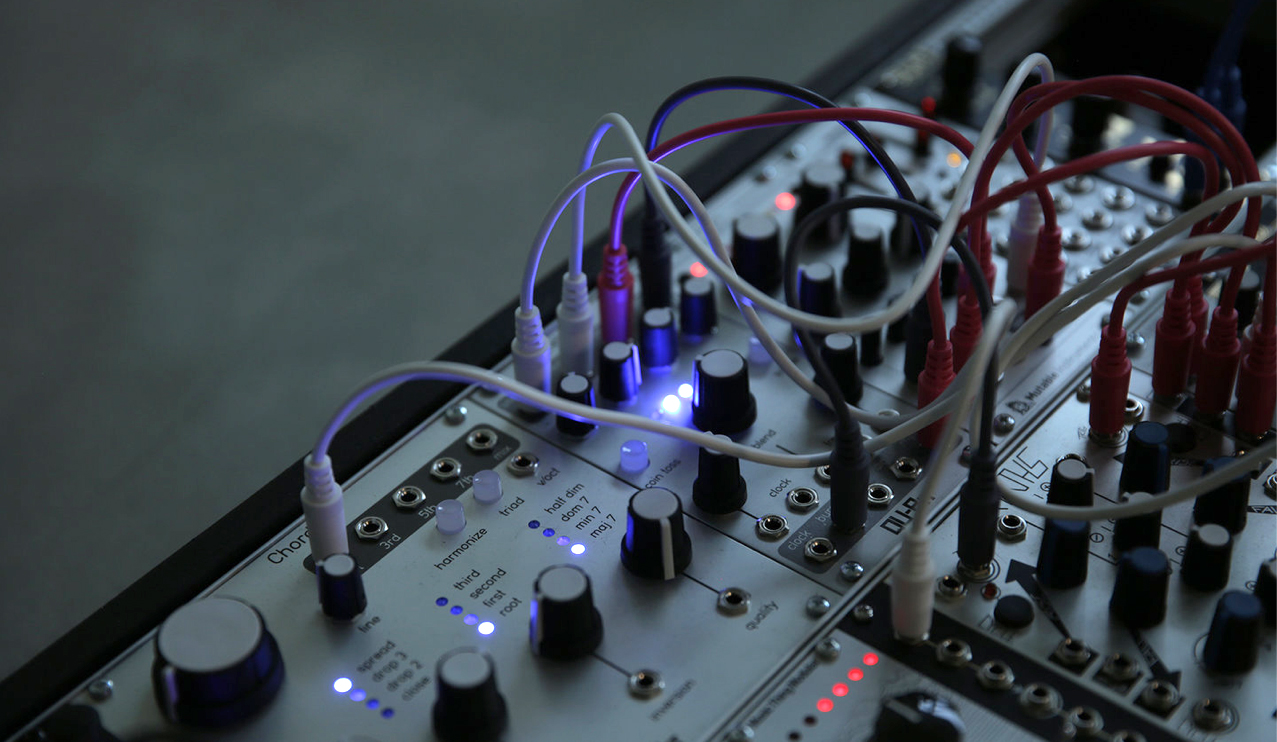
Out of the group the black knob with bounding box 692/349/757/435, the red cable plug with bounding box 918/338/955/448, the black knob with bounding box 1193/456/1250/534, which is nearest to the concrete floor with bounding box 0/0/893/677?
the black knob with bounding box 692/349/757/435

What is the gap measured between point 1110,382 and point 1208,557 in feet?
0.69

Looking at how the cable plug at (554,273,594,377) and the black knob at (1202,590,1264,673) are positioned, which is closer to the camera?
the black knob at (1202,590,1264,673)

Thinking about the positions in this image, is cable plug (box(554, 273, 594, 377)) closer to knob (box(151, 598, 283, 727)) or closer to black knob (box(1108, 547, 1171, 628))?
knob (box(151, 598, 283, 727))

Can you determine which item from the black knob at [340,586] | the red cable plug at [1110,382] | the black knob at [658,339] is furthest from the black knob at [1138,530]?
the black knob at [340,586]

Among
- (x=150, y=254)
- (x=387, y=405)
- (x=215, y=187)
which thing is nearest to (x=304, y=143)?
(x=215, y=187)

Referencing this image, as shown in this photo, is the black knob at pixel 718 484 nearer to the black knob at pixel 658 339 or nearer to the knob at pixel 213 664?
the black knob at pixel 658 339

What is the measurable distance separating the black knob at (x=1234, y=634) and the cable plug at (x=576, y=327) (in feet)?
2.12

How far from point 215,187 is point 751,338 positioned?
1.35 metres

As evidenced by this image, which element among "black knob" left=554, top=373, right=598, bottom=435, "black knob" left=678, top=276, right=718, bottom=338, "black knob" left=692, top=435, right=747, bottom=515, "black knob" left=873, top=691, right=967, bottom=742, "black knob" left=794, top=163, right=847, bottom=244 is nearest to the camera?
"black knob" left=873, top=691, right=967, bottom=742

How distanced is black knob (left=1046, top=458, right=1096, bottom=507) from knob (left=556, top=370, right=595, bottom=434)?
0.44 m

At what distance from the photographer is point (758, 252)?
5.16ft

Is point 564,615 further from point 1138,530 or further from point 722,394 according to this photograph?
point 1138,530

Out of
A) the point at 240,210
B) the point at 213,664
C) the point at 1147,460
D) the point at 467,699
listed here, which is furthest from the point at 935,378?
the point at 240,210

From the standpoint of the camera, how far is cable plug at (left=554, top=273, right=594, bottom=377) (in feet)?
4.64
